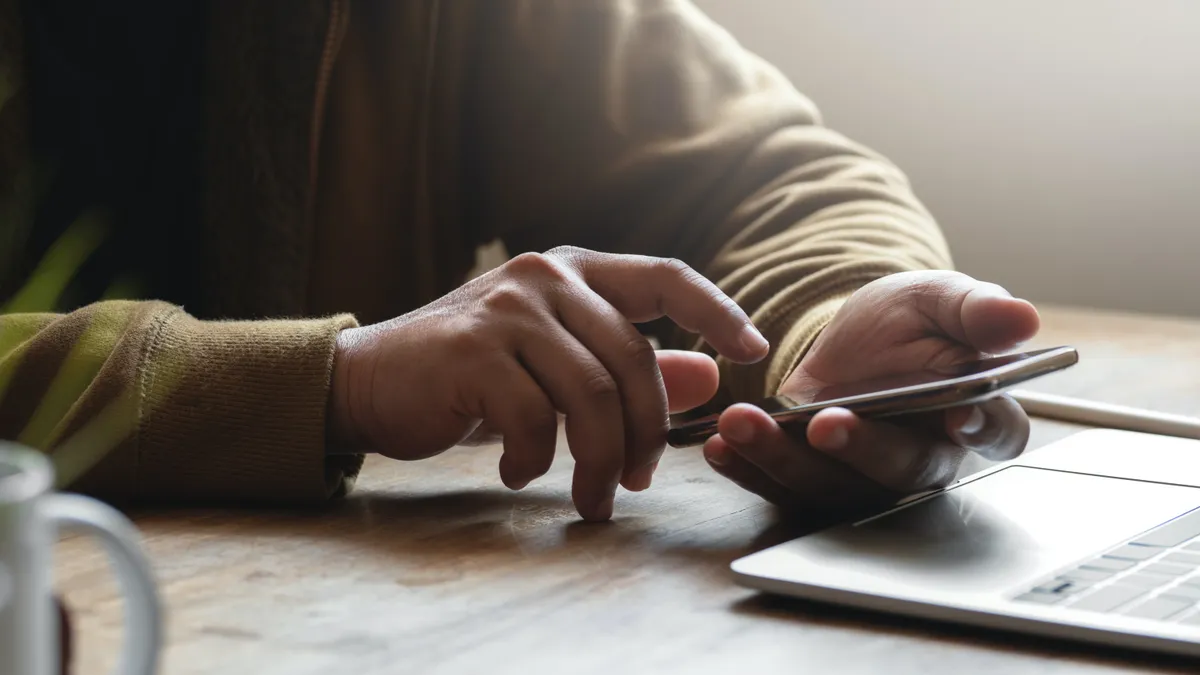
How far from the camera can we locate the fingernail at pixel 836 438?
614 millimetres

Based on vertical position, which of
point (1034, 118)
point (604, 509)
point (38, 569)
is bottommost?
point (604, 509)

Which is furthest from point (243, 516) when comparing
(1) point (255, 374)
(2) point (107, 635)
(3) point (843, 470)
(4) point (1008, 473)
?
(4) point (1008, 473)

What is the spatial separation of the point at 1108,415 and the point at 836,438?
0.40m

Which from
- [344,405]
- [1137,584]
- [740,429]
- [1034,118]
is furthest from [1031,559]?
[1034,118]

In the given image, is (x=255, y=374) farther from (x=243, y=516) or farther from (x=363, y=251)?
(x=363, y=251)

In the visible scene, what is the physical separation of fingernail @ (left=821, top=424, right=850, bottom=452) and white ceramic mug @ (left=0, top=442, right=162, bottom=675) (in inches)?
14.7

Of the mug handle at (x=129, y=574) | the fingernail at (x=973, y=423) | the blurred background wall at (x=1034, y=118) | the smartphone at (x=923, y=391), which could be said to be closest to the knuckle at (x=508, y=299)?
the smartphone at (x=923, y=391)

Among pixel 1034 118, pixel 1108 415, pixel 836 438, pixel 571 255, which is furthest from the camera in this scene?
pixel 1034 118

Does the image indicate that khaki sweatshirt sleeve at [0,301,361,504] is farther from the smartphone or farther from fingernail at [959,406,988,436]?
fingernail at [959,406,988,436]

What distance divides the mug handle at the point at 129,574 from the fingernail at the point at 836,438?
A: 14.6 inches

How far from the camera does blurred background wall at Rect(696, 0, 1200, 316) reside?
187cm

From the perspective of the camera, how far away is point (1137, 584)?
512mm

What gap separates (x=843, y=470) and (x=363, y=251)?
697 millimetres

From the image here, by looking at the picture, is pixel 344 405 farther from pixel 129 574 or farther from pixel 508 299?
pixel 129 574
